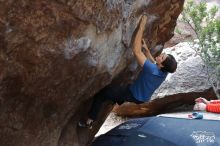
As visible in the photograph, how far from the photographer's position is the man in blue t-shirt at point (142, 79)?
484 centimetres

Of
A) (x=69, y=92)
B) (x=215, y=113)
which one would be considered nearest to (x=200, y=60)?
(x=215, y=113)

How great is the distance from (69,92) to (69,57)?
0.59 m

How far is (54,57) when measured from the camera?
3949 millimetres

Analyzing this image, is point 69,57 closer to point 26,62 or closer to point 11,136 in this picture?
point 26,62

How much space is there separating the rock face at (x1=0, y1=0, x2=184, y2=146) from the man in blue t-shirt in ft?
0.51

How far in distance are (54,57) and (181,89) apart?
5.85 meters

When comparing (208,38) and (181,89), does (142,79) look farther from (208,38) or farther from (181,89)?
(208,38)

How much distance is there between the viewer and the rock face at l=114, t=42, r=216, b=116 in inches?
370

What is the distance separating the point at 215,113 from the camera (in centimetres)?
603

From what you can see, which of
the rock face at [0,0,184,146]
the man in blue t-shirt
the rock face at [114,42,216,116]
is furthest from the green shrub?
the rock face at [0,0,184,146]

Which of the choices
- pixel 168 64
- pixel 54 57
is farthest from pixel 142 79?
pixel 54 57

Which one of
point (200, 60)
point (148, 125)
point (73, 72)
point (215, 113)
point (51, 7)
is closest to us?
point (51, 7)

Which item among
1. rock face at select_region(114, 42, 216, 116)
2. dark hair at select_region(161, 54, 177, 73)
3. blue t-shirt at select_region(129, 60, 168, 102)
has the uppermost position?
dark hair at select_region(161, 54, 177, 73)

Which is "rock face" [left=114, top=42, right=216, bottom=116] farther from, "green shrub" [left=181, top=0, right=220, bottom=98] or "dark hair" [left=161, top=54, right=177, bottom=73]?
"dark hair" [left=161, top=54, right=177, bottom=73]
